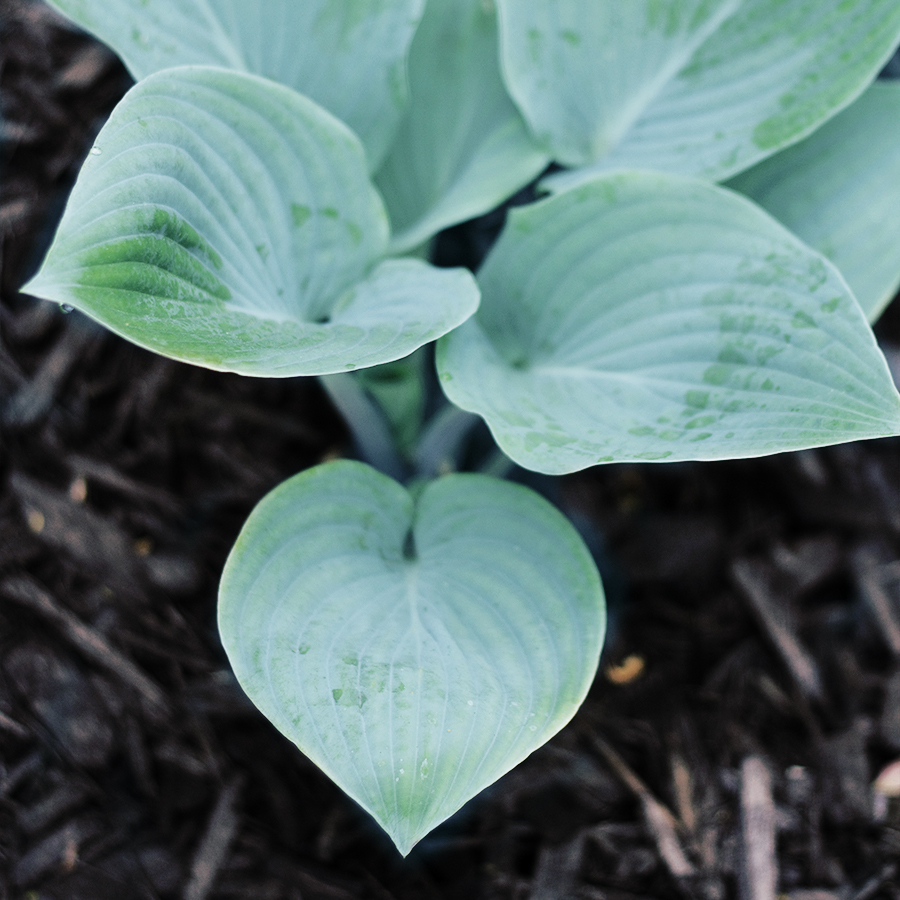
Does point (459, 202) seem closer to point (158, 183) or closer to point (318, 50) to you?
point (318, 50)

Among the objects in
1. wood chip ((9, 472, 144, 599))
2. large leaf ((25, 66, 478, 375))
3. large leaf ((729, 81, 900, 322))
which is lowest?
wood chip ((9, 472, 144, 599))

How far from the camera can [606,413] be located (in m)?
0.85

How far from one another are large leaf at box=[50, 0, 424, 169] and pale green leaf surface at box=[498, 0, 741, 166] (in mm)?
139

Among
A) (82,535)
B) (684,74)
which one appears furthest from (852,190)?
(82,535)

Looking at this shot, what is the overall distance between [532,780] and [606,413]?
0.56 meters

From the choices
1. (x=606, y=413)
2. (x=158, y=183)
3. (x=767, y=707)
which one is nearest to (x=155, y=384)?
(x=158, y=183)

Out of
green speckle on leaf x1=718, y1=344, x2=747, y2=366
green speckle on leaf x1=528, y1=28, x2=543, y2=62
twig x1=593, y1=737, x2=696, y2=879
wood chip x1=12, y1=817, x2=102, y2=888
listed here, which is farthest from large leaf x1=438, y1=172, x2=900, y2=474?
wood chip x1=12, y1=817, x2=102, y2=888

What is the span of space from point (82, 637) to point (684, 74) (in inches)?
42.8

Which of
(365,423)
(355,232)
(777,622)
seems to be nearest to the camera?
(355,232)

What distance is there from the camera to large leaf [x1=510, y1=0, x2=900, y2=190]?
0.96 m

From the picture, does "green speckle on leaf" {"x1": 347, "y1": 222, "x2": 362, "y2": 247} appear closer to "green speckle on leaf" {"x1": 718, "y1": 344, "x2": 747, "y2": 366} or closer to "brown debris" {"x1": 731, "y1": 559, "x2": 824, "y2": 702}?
"green speckle on leaf" {"x1": 718, "y1": 344, "x2": 747, "y2": 366}

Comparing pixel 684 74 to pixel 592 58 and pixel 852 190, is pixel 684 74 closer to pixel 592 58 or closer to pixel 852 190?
pixel 592 58

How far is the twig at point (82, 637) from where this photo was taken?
114cm

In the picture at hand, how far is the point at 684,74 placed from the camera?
1.05 metres
